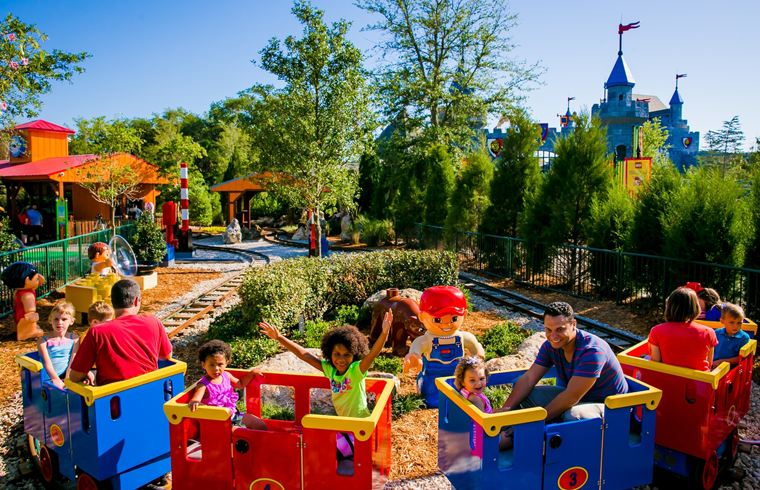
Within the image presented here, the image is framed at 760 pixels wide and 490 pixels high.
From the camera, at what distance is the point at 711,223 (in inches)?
321

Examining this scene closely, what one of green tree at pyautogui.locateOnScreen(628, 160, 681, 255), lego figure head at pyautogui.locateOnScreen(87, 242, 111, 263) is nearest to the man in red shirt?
lego figure head at pyautogui.locateOnScreen(87, 242, 111, 263)

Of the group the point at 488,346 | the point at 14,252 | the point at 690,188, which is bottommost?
the point at 488,346

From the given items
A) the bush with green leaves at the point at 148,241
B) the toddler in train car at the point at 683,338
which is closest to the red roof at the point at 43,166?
the bush with green leaves at the point at 148,241

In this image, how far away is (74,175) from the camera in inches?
783

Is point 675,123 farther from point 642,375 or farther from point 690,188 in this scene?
point 642,375

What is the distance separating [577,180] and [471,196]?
4.79 m

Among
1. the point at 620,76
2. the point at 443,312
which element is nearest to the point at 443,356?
the point at 443,312

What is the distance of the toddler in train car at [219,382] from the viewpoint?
3.46m

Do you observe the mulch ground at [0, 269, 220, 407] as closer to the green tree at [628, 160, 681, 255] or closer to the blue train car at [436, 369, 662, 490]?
the blue train car at [436, 369, 662, 490]

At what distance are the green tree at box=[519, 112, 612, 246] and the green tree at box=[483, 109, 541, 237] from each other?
190 centimetres

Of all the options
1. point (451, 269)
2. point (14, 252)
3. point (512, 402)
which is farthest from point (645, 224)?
point (14, 252)

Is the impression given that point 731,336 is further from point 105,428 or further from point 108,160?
point 108,160

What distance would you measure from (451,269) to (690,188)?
14.6 feet

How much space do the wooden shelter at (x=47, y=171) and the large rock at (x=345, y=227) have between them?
8.95 m
